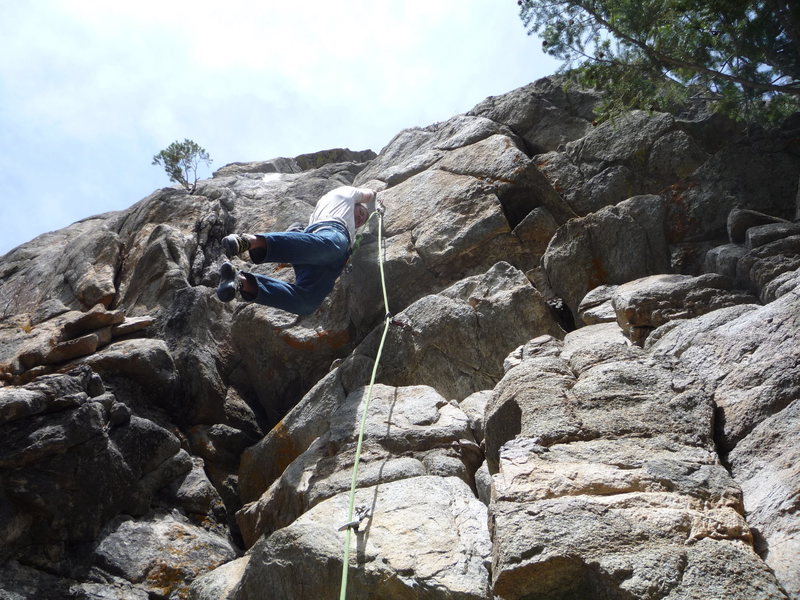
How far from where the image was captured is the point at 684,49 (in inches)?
354

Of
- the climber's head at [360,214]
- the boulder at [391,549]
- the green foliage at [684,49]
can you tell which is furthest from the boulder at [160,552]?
the green foliage at [684,49]

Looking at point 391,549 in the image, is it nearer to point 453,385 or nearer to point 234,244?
point 453,385

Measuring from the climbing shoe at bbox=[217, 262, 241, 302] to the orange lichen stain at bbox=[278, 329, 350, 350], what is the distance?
2.23 m

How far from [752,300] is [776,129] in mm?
3978

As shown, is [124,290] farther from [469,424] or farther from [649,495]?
[649,495]

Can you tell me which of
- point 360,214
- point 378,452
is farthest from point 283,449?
point 360,214

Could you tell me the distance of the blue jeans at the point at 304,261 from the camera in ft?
26.3

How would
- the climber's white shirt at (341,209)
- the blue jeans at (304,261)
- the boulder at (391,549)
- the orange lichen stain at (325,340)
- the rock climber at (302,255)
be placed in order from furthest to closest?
the orange lichen stain at (325,340) → the climber's white shirt at (341,209) → the blue jeans at (304,261) → the rock climber at (302,255) → the boulder at (391,549)

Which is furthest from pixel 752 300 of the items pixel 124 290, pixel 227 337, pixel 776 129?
pixel 124 290

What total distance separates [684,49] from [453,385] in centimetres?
500

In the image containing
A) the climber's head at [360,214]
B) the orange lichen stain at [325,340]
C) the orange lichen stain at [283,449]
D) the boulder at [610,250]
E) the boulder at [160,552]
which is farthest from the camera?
the climber's head at [360,214]

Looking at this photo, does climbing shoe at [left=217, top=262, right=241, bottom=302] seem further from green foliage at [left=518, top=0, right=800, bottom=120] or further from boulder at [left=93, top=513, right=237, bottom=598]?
green foliage at [left=518, top=0, right=800, bottom=120]

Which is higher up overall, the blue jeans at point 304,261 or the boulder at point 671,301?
the blue jeans at point 304,261

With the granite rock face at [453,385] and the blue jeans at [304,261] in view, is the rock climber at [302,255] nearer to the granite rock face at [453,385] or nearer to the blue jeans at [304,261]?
the blue jeans at [304,261]
